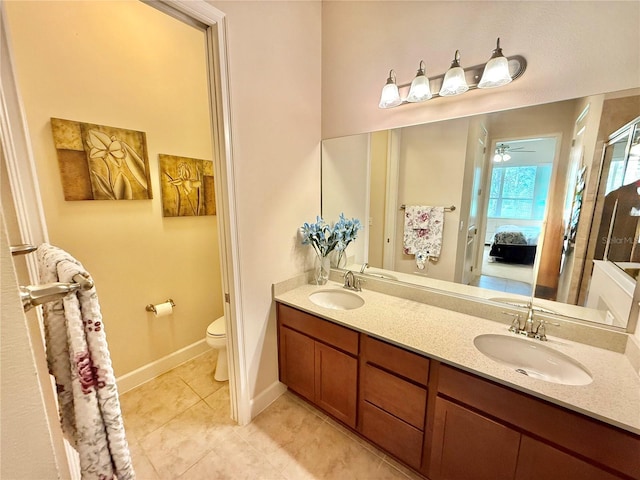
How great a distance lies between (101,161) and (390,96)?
75.9 inches

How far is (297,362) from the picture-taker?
181 cm

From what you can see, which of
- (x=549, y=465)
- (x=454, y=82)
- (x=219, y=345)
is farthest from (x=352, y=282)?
(x=454, y=82)

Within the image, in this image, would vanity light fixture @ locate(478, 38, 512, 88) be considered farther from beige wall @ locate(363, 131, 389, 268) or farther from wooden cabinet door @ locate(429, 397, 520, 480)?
wooden cabinet door @ locate(429, 397, 520, 480)

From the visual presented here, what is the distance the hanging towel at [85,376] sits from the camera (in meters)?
0.65

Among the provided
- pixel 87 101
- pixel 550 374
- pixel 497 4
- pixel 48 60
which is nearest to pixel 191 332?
pixel 87 101

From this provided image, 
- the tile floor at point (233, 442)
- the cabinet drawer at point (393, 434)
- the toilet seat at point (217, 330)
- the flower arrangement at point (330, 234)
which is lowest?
the tile floor at point (233, 442)

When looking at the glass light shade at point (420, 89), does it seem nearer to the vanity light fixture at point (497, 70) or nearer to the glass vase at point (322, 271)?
the vanity light fixture at point (497, 70)

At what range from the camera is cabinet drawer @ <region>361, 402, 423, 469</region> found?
132cm

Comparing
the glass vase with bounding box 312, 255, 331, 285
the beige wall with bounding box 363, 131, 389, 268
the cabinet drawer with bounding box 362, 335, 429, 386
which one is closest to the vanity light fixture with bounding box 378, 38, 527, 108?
the beige wall with bounding box 363, 131, 389, 268

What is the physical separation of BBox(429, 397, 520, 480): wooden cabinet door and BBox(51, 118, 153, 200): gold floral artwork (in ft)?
7.64

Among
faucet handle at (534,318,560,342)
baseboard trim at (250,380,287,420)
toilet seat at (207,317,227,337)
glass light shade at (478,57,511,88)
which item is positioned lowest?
baseboard trim at (250,380,287,420)

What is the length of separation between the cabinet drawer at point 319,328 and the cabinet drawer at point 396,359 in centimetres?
8

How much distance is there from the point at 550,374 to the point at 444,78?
5.18 ft

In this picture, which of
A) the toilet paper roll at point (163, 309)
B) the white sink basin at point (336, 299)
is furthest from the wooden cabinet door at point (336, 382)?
the toilet paper roll at point (163, 309)
